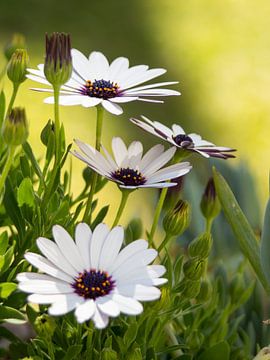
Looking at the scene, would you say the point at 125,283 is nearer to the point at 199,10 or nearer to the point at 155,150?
the point at 155,150

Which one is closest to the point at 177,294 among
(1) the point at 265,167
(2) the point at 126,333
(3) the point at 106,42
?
(2) the point at 126,333

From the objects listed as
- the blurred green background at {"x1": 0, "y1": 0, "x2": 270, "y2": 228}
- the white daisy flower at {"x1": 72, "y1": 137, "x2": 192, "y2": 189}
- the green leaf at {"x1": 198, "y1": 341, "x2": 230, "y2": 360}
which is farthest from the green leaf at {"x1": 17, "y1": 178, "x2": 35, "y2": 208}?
the blurred green background at {"x1": 0, "y1": 0, "x2": 270, "y2": 228}

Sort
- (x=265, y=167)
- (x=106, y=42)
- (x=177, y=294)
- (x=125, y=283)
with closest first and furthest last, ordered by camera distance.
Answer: (x=125, y=283) < (x=177, y=294) < (x=265, y=167) < (x=106, y=42)

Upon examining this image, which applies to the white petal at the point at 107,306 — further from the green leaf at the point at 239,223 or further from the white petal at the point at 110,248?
the green leaf at the point at 239,223

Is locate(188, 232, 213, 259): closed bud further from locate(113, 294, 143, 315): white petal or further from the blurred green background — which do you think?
the blurred green background

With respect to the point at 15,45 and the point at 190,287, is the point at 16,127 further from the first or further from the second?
the point at 15,45
